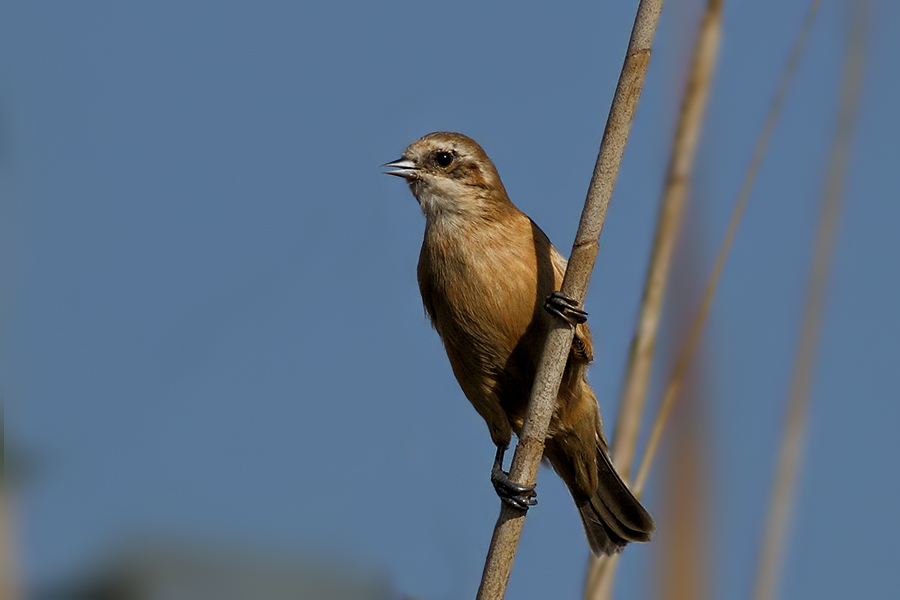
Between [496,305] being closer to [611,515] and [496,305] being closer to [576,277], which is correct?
[576,277]

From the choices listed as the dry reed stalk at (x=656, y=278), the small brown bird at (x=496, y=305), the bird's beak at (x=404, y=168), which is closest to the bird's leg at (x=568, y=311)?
the dry reed stalk at (x=656, y=278)

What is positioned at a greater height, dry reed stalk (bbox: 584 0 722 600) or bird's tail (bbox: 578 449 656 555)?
dry reed stalk (bbox: 584 0 722 600)

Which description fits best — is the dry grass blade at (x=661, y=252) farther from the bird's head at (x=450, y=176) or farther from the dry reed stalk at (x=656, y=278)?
the bird's head at (x=450, y=176)

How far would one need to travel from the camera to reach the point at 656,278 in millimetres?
3295

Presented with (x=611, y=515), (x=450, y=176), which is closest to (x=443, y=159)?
(x=450, y=176)

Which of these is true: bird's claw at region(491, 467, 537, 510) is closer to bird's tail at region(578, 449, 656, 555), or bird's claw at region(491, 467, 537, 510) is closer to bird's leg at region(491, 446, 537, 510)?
bird's leg at region(491, 446, 537, 510)

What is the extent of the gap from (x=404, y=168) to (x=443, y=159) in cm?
20

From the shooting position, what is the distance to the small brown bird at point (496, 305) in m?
4.47

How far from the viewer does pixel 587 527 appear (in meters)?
5.19

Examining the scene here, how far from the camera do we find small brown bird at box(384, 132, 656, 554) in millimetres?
4469

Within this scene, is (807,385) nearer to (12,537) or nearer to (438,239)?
(438,239)

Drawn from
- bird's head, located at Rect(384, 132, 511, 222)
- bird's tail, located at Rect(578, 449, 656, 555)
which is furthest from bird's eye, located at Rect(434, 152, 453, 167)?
bird's tail, located at Rect(578, 449, 656, 555)

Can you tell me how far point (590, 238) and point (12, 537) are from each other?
1893mm

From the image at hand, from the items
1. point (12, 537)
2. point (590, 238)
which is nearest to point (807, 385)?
point (590, 238)
